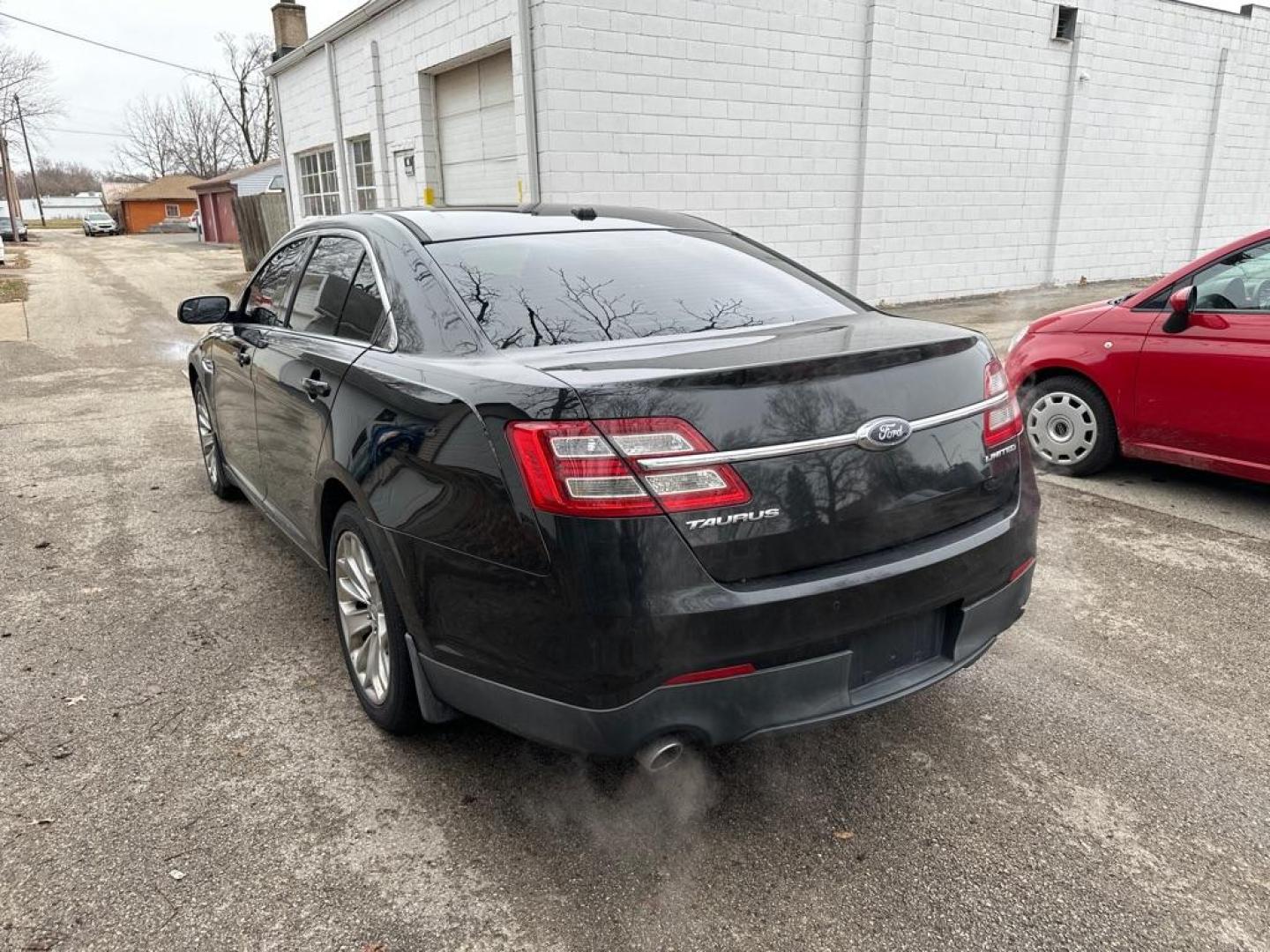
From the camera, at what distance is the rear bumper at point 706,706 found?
2.05 metres

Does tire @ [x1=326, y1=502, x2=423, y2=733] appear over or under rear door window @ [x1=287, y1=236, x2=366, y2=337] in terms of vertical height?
under

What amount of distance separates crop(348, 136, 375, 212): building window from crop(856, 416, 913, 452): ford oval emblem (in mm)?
14414

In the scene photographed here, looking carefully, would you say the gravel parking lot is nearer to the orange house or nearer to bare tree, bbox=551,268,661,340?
bare tree, bbox=551,268,661,340

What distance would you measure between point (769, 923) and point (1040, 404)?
442cm

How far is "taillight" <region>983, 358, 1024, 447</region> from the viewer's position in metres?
2.49

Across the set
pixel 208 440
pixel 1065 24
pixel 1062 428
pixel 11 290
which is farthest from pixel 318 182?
pixel 1062 428

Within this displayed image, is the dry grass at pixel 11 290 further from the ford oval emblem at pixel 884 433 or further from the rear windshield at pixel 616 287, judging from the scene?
the ford oval emblem at pixel 884 433

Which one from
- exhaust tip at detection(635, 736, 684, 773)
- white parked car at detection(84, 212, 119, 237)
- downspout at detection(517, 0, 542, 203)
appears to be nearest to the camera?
exhaust tip at detection(635, 736, 684, 773)

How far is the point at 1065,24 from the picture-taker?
14406 millimetres

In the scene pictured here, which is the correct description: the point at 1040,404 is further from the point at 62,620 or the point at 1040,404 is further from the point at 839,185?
the point at 839,185

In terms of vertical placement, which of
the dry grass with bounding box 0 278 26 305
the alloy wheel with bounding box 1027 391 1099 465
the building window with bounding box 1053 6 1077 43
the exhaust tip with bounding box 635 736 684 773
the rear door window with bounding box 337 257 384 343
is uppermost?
the building window with bounding box 1053 6 1077 43

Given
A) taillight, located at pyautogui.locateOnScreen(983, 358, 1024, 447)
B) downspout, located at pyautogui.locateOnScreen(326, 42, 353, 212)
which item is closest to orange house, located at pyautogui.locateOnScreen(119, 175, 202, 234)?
downspout, located at pyautogui.locateOnScreen(326, 42, 353, 212)

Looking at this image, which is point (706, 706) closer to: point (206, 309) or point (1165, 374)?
point (206, 309)

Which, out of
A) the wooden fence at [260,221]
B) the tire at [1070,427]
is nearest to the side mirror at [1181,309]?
the tire at [1070,427]
